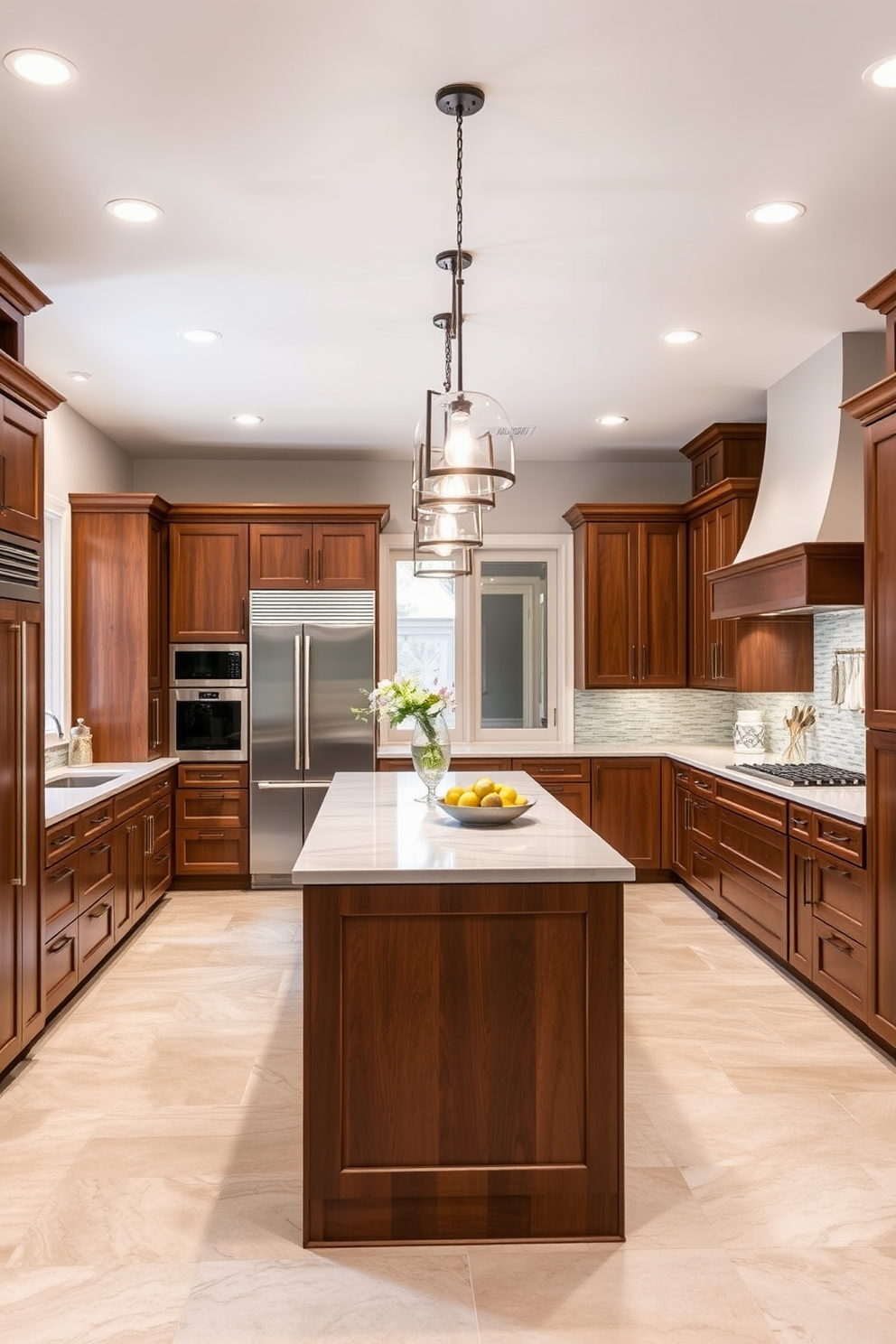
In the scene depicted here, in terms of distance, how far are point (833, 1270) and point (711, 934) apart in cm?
295

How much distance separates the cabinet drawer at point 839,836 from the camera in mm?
3709

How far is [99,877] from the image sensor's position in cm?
458

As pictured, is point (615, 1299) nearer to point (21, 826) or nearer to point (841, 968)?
point (841, 968)

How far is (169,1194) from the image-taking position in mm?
2652

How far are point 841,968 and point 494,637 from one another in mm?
3729

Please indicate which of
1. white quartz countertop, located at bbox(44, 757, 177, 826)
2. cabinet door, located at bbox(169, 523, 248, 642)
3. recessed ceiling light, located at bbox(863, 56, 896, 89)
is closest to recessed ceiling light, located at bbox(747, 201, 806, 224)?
recessed ceiling light, located at bbox(863, 56, 896, 89)

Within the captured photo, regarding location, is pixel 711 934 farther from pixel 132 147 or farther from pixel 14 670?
pixel 132 147

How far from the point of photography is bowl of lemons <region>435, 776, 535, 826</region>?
10.2 feet

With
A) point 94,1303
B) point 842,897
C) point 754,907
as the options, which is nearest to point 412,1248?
point 94,1303

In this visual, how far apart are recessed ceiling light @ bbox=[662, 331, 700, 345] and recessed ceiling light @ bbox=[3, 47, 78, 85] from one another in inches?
108

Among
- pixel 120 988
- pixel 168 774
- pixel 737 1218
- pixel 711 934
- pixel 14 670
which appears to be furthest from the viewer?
pixel 168 774

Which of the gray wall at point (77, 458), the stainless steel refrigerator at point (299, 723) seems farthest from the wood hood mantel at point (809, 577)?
the gray wall at point (77, 458)

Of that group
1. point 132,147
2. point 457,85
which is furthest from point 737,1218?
point 132,147

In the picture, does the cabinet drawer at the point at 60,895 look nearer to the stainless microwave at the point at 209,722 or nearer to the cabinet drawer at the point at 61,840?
the cabinet drawer at the point at 61,840
